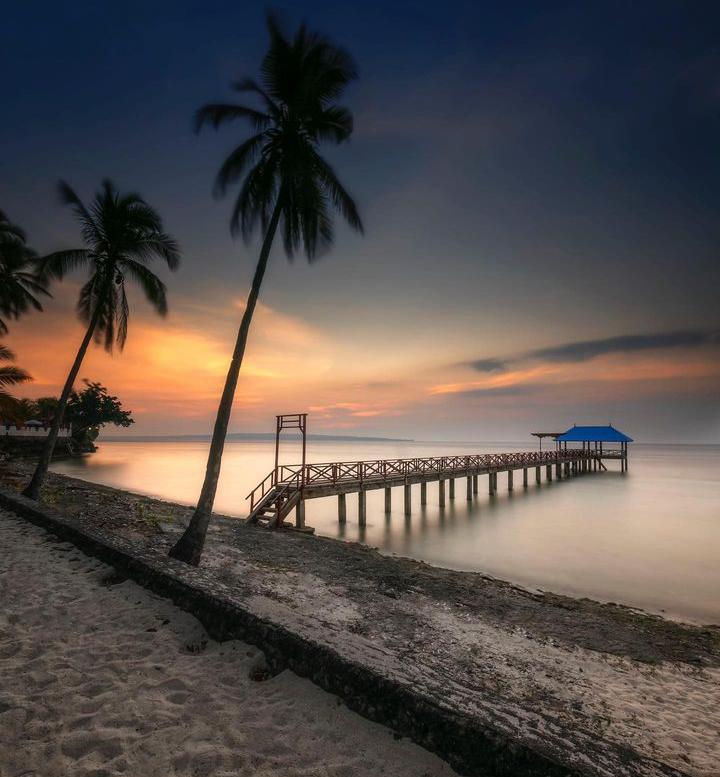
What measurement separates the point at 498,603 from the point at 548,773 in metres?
8.98

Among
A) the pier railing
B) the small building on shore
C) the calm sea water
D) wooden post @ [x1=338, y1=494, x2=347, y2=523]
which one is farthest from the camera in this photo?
the small building on shore

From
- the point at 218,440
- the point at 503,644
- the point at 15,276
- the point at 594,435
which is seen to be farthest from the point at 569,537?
the point at 594,435

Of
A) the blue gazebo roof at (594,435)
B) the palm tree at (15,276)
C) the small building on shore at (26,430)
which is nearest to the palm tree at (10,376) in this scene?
the palm tree at (15,276)

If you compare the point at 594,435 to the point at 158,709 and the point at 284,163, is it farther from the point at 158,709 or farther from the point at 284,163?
the point at 158,709

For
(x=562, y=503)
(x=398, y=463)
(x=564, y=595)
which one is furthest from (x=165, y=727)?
(x=562, y=503)

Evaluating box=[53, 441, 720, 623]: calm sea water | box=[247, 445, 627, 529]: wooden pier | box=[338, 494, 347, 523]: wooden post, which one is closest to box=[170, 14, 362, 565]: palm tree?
box=[247, 445, 627, 529]: wooden pier

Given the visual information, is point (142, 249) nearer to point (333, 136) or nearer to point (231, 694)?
point (333, 136)

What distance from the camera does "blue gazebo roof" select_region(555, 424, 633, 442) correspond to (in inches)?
2120

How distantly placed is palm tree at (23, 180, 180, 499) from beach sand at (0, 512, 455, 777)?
42.3 feet

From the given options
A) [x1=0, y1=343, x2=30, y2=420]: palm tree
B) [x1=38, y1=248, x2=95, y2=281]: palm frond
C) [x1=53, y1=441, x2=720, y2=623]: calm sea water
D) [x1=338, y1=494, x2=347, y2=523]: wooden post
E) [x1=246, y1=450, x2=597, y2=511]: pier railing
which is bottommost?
[x1=53, y1=441, x2=720, y2=623]: calm sea water

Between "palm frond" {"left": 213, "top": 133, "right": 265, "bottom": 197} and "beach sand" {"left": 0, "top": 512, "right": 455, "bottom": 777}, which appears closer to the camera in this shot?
"beach sand" {"left": 0, "top": 512, "right": 455, "bottom": 777}

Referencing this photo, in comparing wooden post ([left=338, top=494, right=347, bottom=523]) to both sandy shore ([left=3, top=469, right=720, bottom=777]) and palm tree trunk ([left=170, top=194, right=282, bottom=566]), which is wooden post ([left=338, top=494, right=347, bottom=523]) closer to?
sandy shore ([left=3, top=469, right=720, bottom=777])

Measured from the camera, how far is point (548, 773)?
2596 mm

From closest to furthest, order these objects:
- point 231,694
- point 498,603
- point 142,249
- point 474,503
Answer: point 231,694 < point 498,603 < point 142,249 < point 474,503
